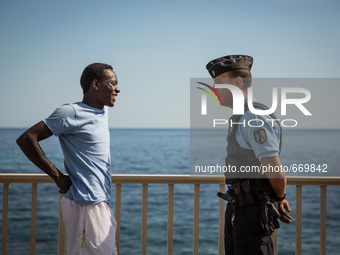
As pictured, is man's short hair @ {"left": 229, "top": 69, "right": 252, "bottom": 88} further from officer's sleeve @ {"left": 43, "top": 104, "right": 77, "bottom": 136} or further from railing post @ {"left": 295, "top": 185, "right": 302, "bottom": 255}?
railing post @ {"left": 295, "top": 185, "right": 302, "bottom": 255}

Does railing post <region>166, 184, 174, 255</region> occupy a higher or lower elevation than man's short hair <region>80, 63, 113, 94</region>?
lower

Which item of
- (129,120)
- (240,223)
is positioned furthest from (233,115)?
(129,120)

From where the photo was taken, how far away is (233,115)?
2.12 meters

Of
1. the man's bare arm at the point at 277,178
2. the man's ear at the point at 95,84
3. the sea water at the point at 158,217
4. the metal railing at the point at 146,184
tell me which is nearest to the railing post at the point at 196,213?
the metal railing at the point at 146,184

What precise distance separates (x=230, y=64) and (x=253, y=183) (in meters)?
0.64

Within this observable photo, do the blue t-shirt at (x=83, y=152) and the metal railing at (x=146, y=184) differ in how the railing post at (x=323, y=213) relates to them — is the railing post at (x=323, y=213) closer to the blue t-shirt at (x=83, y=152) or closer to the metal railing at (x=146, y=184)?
the metal railing at (x=146, y=184)

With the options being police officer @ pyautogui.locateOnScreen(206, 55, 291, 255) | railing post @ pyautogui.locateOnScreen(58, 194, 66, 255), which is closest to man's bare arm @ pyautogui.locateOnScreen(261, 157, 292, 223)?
police officer @ pyautogui.locateOnScreen(206, 55, 291, 255)

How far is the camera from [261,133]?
1.99 m

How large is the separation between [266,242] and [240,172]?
0.37m

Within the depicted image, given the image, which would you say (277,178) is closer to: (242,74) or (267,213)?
(267,213)

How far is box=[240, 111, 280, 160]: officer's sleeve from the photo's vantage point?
77.4 inches

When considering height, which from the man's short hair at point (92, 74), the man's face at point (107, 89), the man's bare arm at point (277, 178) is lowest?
the man's bare arm at point (277, 178)

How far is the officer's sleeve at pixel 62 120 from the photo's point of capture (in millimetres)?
2047

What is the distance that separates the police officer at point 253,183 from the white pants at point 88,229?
2.12 feet
